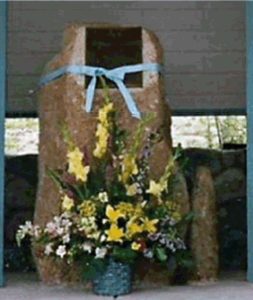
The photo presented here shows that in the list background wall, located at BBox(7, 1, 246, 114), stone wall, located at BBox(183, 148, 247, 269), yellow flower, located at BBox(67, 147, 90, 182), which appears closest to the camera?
yellow flower, located at BBox(67, 147, 90, 182)

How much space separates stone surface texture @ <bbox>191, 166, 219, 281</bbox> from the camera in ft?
14.9

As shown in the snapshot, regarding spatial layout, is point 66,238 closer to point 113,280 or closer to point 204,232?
point 113,280

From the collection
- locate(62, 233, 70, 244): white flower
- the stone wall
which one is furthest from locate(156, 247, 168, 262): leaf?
the stone wall

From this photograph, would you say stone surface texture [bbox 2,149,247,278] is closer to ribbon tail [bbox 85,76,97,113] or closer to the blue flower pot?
ribbon tail [bbox 85,76,97,113]

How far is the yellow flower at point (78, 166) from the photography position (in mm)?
4160

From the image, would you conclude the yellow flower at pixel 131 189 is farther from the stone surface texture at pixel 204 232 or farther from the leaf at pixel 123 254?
the stone surface texture at pixel 204 232

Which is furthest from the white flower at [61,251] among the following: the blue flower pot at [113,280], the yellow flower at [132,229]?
the yellow flower at [132,229]

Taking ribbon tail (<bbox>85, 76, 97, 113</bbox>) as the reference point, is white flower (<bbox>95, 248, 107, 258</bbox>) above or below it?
below

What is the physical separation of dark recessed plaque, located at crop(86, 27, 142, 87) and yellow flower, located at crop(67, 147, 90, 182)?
0.83m

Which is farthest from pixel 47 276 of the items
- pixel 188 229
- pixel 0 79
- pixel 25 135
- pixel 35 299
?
pixel 25 135

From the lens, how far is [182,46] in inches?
230

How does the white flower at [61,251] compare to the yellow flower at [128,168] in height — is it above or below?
below

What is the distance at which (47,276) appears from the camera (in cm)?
452

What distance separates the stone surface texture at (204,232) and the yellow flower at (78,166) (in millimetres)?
719
